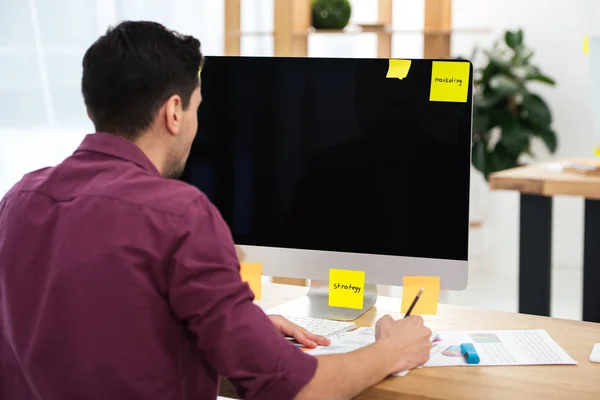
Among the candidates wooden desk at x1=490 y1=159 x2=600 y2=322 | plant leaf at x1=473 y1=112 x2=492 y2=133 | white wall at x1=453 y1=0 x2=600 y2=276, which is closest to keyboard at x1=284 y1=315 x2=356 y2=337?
wooden desk at x1=490 y1=159 x2=600 y2=322

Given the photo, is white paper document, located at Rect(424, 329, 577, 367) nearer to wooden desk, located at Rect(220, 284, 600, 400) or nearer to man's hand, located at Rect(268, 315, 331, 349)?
wooden desk, located at Rect(220, 284, 600, 400)

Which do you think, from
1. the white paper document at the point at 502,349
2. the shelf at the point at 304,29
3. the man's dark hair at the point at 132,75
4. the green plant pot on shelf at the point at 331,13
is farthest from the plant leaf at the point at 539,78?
the man's dark hair at the point at 132,75

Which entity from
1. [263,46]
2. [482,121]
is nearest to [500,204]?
[482,121]

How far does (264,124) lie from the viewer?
5.54ft

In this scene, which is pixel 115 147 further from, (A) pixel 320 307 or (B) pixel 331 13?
(B) pixel 331 13

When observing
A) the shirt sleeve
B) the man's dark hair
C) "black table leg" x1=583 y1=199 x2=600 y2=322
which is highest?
the man's dark hair

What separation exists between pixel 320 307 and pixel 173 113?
2.18ft

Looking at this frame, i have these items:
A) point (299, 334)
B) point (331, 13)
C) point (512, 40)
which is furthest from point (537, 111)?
point (299, 334)

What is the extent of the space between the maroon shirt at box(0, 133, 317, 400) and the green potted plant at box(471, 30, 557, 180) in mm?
3697

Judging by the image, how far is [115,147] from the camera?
1.15 m

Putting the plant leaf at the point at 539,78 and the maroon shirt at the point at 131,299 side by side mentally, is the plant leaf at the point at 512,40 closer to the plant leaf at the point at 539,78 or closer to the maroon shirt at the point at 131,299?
the plant leaf at the point at 539,78

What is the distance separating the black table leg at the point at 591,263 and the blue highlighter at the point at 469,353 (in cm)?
173

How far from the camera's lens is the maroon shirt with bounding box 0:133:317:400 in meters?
1.04

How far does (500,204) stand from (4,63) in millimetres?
3481
